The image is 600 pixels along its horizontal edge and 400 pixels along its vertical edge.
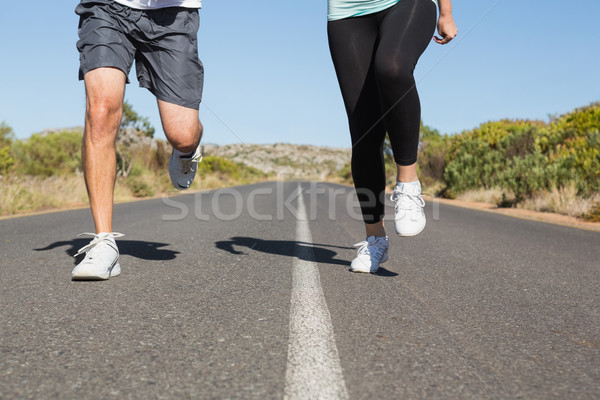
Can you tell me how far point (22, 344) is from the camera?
1595 millimetres

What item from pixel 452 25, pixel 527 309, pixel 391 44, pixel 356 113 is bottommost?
pixel 527 309

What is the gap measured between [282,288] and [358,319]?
64cm

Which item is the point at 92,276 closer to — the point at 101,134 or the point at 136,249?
the point at 101,134

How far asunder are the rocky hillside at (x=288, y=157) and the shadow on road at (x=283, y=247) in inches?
3273

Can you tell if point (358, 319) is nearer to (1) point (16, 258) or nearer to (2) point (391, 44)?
(2) point (391, 44)

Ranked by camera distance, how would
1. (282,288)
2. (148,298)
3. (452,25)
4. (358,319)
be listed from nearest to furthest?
(358,319) < (148,298) < (282,288) < (452,25)

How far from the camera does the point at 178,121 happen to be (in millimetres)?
3121

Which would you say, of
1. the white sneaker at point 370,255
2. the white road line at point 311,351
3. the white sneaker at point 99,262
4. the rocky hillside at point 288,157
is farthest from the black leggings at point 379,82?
the rocky hillside at point 288,157

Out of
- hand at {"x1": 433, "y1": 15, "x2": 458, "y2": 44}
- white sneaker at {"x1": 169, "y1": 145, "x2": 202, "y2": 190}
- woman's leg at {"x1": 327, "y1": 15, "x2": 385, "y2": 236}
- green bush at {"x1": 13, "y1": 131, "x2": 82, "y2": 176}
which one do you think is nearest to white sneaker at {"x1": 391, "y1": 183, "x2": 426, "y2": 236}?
woman's leg at {"x1": 327, "y1": 15, "x2": 385, "y2": 236}

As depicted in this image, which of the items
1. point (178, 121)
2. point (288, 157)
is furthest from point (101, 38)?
point (288, 157)

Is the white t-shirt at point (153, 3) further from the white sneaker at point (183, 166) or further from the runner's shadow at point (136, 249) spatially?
the runner's shadow at point (136, 249)

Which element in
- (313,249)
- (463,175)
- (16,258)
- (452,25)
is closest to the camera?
(452,25)

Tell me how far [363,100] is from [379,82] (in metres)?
0.37

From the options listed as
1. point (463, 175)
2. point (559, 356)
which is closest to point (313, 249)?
point (559, 356)
